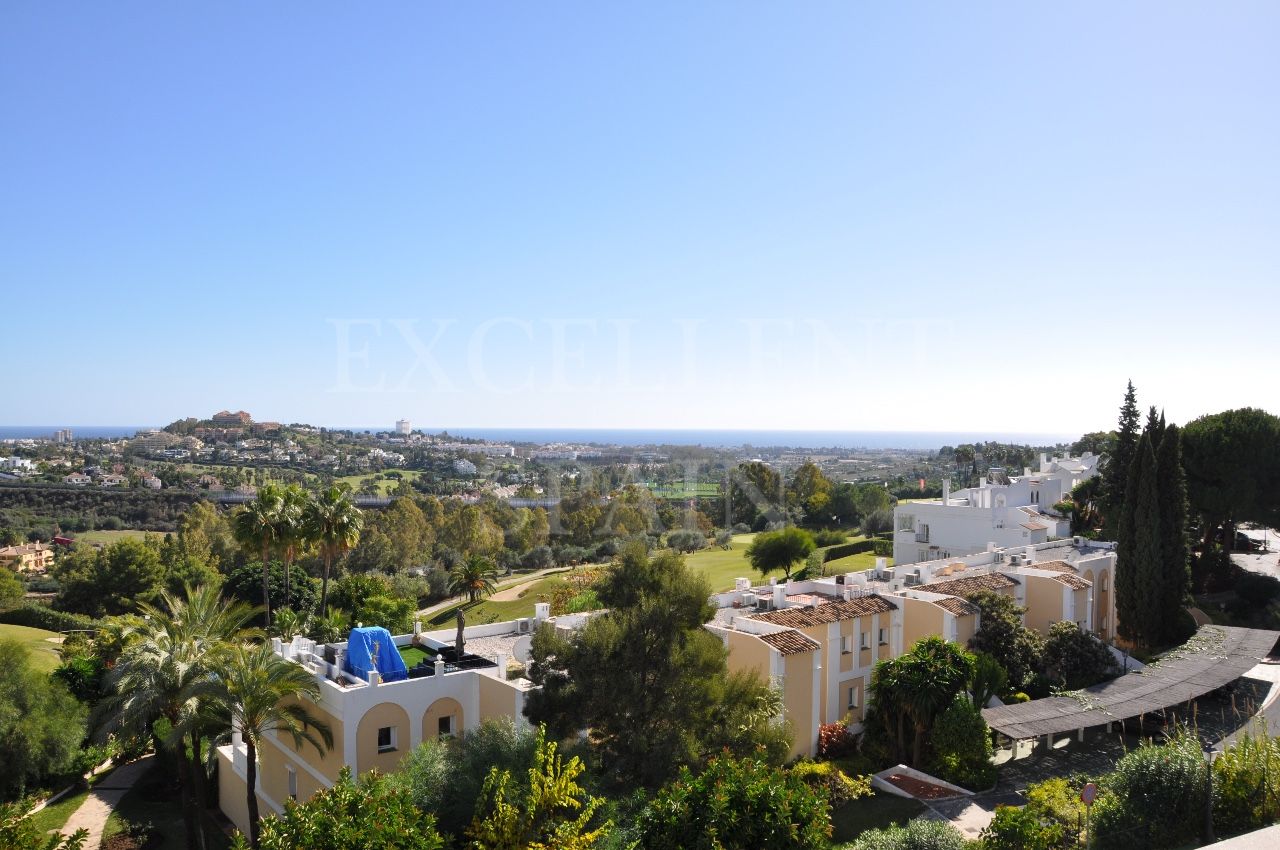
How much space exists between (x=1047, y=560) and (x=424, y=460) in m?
118

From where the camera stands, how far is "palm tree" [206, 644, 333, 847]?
17.4m

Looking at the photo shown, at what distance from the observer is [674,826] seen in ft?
36.6

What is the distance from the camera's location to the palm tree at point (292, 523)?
32250mm

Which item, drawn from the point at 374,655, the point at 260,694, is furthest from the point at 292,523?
the point at 260,694

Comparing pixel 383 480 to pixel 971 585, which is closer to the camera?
pixel 971 585

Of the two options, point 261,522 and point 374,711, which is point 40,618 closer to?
point 261,522

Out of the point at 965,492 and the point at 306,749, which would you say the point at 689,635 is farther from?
the point at 965,492

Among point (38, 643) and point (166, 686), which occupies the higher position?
point (166, 686)

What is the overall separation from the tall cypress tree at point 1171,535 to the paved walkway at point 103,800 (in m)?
36.5

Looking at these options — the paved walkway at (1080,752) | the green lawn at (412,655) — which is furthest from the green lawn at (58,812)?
the paved walkway at (1080,752)

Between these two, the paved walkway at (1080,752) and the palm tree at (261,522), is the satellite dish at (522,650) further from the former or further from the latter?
the palm tree at (261,522)

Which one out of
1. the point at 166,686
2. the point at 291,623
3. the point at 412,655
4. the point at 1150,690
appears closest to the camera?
the point at 166,686

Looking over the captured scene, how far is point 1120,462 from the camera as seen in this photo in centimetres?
4406

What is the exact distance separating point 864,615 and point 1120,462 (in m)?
26.8
